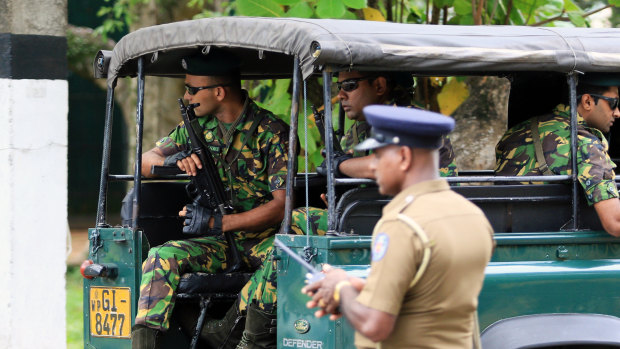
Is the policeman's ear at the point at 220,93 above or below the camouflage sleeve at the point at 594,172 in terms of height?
above

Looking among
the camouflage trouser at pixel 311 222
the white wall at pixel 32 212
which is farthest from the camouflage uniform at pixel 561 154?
the white wall at pixel 32 212

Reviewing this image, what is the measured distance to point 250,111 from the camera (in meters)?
5.59

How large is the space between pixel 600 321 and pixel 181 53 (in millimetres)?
2500

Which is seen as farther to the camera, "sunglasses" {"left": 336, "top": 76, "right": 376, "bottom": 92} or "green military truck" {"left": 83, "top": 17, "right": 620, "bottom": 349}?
"sunglasses" {"left": 336, "top": 76, "right": 376, "bottom": 92}

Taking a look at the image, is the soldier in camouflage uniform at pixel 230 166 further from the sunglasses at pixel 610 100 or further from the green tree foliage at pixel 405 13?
the sunglasses at pixel 610 100

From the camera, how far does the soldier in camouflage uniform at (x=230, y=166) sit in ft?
17.0

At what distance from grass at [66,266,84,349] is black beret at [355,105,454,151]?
6401mm

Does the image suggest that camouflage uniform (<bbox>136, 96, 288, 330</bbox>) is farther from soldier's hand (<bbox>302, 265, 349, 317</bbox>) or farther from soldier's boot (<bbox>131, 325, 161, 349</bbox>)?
soldier's hand (<bbox>302, 265, 349, 317</bbox>)

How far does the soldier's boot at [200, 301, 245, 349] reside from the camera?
5230 mm

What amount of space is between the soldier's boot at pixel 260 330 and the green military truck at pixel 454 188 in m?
0.37

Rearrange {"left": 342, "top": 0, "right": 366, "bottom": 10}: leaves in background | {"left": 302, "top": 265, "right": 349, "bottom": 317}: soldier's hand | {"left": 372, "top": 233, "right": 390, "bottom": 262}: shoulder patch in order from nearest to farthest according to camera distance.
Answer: {"left": 372, "top": 233, "right": 390, "bottom": 262}: shoulder patch → {"left": 302, "top": 265, "right": 349, "bottom": 317}: soldier's hand → {"left": 342, "top": 0, "right": 366, "bottom": 10}: leaves in background

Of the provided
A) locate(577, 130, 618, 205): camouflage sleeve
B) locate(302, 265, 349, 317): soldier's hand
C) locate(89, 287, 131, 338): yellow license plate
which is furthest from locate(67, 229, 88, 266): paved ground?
locate(302, 265, 349, 317): soldier's hand

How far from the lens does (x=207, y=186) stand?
532 cm

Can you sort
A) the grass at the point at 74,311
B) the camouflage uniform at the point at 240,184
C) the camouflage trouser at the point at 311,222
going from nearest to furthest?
the camouflage trouser at the point at 311,222
the camouflage uniform at the point at 240,184
the grass at the point at 74,311
